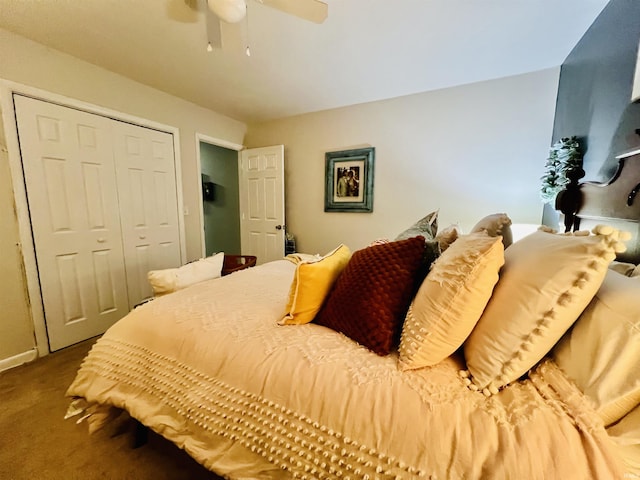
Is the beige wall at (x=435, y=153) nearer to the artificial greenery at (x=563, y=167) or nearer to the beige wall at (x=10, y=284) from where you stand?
the artificial greenery at (x=563, y=167)

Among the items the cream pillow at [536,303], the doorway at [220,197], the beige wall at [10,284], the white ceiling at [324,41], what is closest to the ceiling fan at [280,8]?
the white ceiling at [324,41]

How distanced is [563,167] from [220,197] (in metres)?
4.64

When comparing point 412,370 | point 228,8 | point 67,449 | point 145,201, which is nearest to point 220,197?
point 145,201

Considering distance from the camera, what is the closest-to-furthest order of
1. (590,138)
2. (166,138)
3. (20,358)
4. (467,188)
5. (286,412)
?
1. (286,412)
2. (590,138)
3. (20,358)
4. (467,188)
5. (166,138)

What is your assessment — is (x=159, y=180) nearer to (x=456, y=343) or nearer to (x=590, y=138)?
(x=456, y=343)

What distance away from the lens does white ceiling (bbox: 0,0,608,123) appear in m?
1.55

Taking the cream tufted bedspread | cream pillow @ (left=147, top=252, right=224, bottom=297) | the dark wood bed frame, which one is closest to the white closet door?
cream pillow @ (left=147, top=252, right=224, bottom=297)

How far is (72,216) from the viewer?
2135 millimetres

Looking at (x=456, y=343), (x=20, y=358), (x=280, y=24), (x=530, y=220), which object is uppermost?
(x=280, y=24)

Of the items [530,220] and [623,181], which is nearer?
[623,181]

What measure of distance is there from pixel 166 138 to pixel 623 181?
369 cm

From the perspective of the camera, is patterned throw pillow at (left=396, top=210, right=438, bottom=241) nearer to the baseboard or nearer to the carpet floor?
the carpet floor

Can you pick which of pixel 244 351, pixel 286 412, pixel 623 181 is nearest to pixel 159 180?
pixel 244 351

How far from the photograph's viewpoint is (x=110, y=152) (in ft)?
7.63
